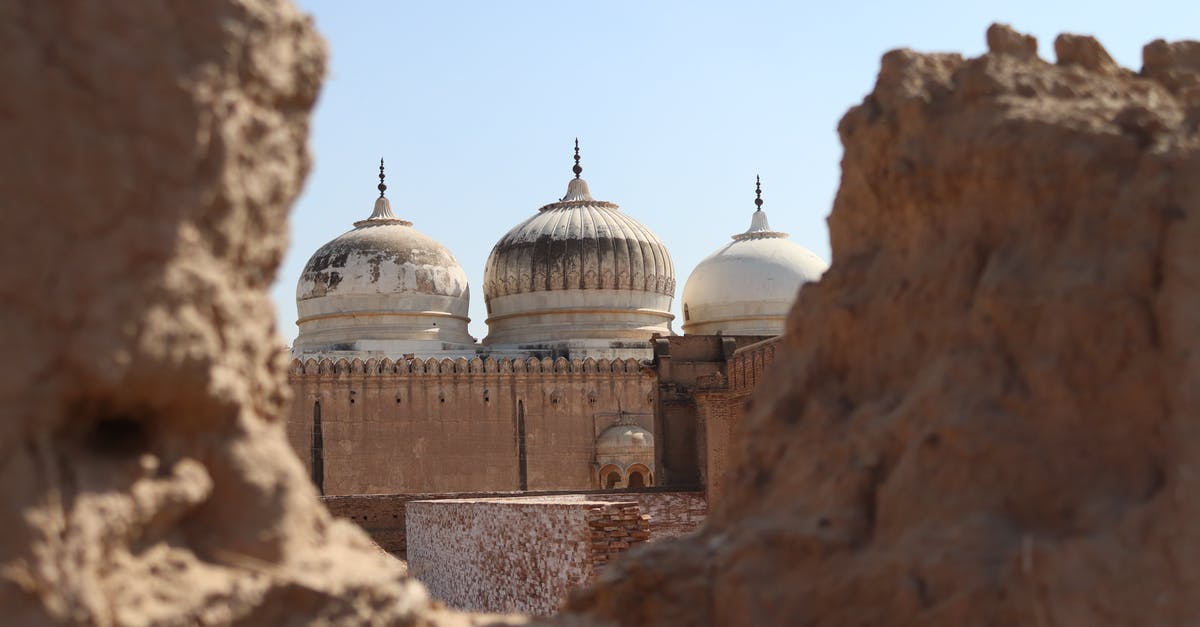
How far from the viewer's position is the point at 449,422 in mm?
26984

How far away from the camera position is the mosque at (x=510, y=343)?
2670cm

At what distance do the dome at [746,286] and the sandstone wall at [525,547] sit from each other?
1508 centimetres

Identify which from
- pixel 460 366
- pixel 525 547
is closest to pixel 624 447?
pixel 460 366

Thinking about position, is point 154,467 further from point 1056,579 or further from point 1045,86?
point 1045,86

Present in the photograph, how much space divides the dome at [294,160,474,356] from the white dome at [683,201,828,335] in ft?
15.2

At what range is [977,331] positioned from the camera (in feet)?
14.5

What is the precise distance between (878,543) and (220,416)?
180 cm

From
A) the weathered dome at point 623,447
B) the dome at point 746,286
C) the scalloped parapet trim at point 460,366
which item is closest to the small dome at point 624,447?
the weathered dome at point 623,447

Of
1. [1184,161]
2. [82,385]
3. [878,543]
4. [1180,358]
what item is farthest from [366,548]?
[1184,161]

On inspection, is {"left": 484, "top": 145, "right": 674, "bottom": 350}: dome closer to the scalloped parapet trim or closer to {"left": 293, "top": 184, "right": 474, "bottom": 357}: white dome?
{"left": 293, "top": 184, "right": 474, "bottom": 357}: white dome

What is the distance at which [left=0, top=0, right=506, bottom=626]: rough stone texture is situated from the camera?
3.24 meters

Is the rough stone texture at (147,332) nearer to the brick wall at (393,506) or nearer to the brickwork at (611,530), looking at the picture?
the brickwork at (611,530)

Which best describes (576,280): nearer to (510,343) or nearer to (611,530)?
(510,343)

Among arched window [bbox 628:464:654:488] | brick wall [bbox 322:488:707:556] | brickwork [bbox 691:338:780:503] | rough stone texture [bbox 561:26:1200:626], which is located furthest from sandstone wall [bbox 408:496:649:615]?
arched window [bbox 628:464:654:488]
